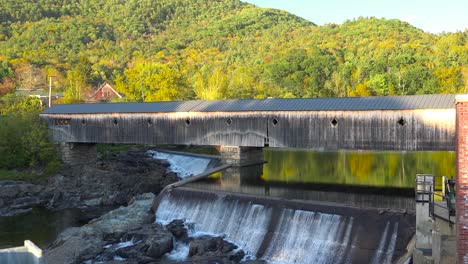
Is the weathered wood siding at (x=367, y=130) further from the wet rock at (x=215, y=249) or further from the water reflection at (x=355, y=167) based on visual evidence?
the wet rock at (x=215, y=249)

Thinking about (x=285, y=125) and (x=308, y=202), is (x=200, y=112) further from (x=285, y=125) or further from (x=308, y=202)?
(x=308, y=202)

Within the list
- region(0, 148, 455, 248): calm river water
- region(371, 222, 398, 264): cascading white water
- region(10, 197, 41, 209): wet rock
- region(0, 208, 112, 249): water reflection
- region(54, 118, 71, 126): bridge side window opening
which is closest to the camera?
region(371, 222, 398, 264): cascading white water

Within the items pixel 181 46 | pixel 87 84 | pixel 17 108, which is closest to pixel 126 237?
pixel 17 108

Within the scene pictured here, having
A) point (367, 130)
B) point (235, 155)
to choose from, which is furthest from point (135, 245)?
point (367, 130)

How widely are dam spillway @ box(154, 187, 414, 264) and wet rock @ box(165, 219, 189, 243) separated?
1.66 ft

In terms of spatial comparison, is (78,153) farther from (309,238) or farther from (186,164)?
(309,238)

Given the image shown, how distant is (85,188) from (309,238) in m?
16.3

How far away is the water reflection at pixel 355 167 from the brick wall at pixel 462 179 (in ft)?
41.9

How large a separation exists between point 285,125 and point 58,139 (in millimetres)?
16604

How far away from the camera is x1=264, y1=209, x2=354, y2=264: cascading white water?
1417 centimetres

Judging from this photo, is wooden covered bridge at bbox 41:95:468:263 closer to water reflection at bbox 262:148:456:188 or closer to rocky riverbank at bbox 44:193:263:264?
water reflection at bbox 262:148:456:188

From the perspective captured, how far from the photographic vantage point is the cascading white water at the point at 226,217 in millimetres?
16203

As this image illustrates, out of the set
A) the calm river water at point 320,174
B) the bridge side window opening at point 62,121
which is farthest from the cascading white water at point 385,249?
the bridge side window opening at point 62,121

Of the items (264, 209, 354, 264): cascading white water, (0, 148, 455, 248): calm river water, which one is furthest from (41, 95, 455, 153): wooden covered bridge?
(264, 209, 354, 264): cascading white water
